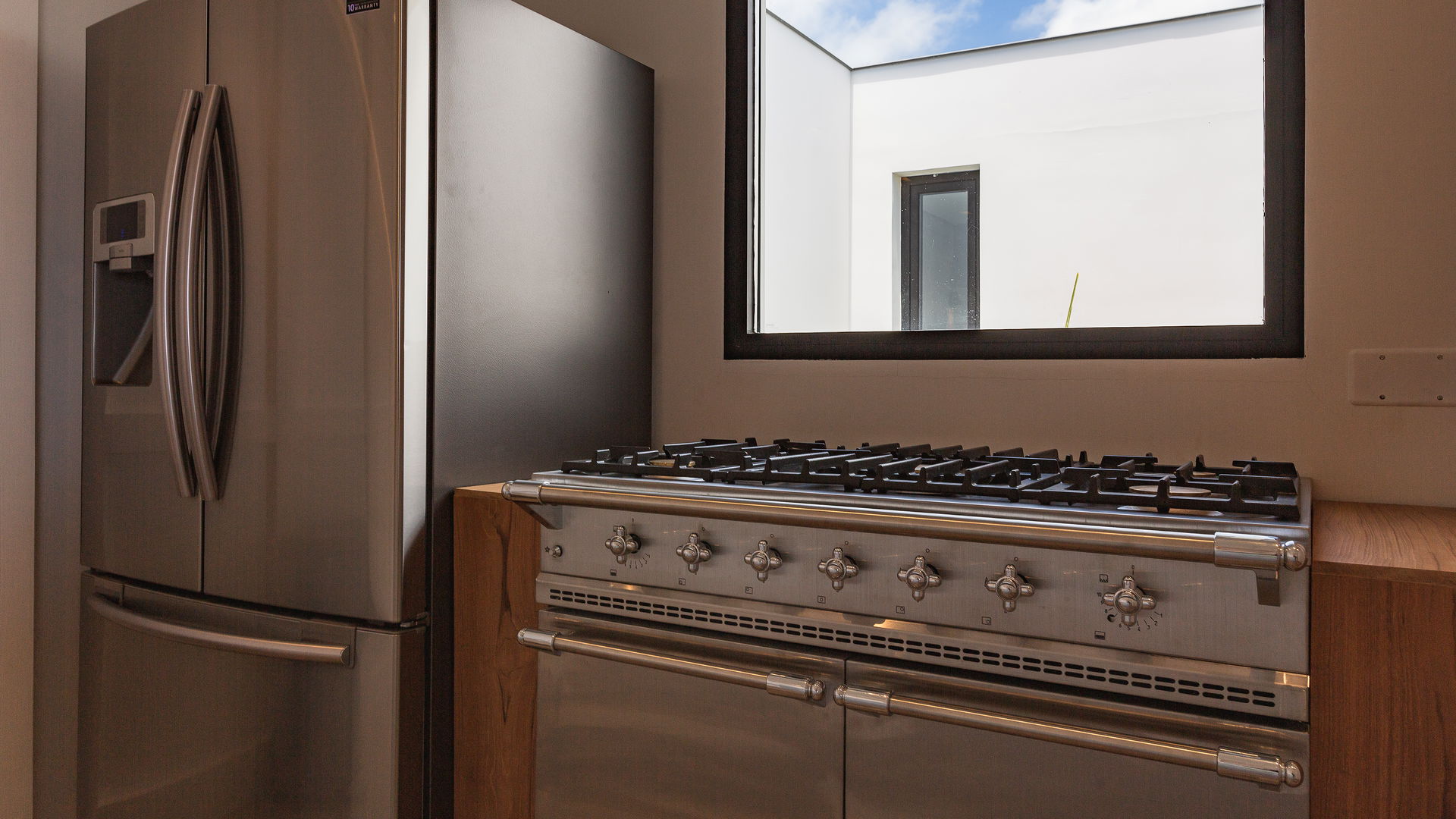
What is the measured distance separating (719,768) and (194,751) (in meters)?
1.00

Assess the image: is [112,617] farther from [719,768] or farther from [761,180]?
[761,180]

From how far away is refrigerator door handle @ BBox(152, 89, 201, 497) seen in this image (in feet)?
4.87

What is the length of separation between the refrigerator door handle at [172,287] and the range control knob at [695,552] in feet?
3.03

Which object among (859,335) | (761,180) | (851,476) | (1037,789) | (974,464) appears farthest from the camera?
(761,180)

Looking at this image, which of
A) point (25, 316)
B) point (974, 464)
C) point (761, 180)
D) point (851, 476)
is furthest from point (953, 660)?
point (25, 316)

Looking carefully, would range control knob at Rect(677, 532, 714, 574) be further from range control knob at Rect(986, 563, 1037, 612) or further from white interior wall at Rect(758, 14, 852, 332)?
white interior wall at Rect(758, 14, 852, 332)

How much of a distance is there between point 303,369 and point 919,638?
104cm

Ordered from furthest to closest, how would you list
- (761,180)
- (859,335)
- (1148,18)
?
(761,180) < (859,335) < (1148,18)

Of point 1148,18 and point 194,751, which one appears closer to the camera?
point 194,751

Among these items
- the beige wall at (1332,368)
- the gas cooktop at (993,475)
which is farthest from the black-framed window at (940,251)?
the gas cooktop at (993,475)

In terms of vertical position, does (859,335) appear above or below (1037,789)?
above

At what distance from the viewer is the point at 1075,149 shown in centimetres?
170

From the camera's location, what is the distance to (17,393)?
1.89 meters

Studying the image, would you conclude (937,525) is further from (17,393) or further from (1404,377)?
(17,393)
